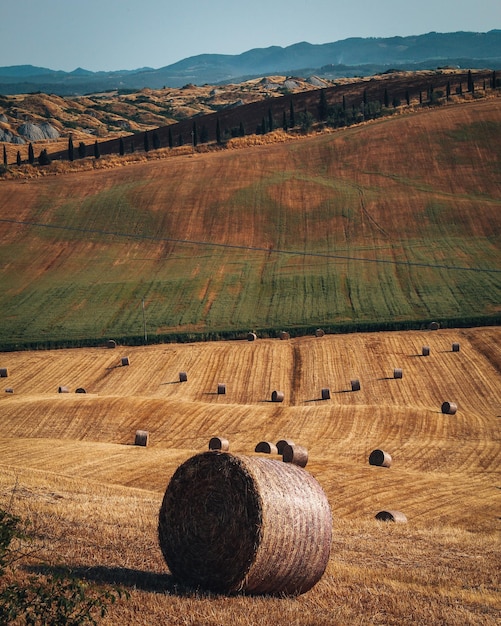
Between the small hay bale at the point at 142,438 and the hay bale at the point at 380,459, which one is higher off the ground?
the hay bale at the point at 380,459

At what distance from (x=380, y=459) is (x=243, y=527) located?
17349mm

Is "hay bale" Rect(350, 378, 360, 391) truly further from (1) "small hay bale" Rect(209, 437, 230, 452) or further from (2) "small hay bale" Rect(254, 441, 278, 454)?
(2) "small hay bale" Rect(254, 441, 278, 454)

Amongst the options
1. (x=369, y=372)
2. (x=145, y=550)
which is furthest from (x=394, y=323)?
(x=145, y=550)

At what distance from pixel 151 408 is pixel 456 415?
12815 millimetres

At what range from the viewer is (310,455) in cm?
3309

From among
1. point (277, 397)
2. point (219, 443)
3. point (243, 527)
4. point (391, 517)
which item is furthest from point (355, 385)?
point (243, 527)

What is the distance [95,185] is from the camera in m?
98.2

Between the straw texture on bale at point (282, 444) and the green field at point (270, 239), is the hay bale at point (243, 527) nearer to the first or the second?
the straw texture on bale at point (282, 444)

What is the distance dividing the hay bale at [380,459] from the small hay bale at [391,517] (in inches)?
280

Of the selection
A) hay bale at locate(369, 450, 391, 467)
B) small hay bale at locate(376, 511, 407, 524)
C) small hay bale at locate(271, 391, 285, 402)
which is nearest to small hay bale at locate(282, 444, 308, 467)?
hay bale at locate(369, 450, 391, 467)

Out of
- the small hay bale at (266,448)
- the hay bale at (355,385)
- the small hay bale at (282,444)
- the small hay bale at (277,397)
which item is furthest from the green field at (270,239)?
the small hay bale at (282,444)

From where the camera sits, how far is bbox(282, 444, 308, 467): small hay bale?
97.8ft

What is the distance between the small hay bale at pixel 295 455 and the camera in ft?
97.8

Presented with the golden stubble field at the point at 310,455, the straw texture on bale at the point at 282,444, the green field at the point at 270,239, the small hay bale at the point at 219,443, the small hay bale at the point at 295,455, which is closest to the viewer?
the golden stubble field at the point at 310,455
